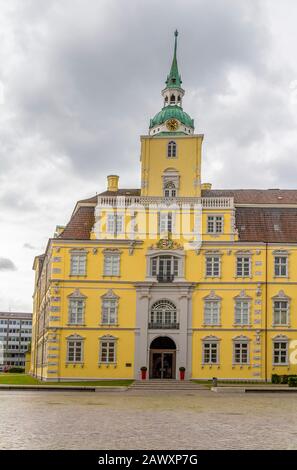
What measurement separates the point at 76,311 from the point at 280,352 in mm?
16511

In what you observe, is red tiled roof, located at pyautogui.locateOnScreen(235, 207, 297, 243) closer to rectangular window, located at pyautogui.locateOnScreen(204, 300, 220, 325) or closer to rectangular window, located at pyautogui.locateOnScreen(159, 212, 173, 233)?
rectangular window, located at pyautogui.locateOnScreen(159, 212, 173, 233)

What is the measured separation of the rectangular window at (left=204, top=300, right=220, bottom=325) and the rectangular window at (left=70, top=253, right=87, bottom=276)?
10.2 meters

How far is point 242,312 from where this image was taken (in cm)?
6091

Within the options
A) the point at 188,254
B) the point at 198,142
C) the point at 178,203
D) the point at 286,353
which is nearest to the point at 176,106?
the point at 198,142

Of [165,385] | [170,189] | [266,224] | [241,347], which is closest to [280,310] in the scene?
[241,347]

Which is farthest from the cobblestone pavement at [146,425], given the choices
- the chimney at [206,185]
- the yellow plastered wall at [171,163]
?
the chimney at [206,185]

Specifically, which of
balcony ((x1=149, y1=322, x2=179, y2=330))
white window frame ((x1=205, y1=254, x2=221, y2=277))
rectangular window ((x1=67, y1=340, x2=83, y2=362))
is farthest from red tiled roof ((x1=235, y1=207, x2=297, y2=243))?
rectangular window ((x1=67, y1=340, x2=83, y2=362))

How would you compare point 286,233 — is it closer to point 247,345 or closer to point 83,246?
point 247,345

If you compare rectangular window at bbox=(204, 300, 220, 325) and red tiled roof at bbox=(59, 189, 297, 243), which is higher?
red tiled roof at bbox=(59, 189, 297, 243)

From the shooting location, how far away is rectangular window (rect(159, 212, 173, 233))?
62062mm

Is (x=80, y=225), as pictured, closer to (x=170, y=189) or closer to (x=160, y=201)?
(x=160, y=201)

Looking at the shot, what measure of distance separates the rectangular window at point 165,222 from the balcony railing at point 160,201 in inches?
35.8

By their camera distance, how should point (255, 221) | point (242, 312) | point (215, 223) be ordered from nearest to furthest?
point (242, 312), point (215, 223), point (255, 221)

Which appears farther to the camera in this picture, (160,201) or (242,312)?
(160,201)
